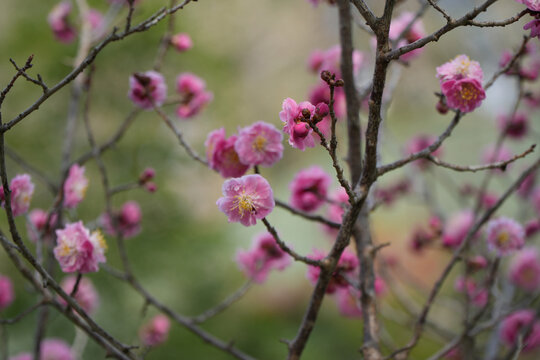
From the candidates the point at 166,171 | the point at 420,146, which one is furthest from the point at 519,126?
the point at 166,171

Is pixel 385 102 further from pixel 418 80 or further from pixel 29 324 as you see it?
pixel 418 80

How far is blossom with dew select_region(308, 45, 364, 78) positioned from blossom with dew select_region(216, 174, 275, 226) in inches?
27.6

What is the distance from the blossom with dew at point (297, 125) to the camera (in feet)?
2.31

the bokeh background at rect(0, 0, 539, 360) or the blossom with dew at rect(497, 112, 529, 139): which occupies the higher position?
the bokeh background at rect(0, 0, 539, 360)

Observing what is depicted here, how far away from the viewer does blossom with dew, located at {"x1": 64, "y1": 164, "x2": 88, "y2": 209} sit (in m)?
1.17

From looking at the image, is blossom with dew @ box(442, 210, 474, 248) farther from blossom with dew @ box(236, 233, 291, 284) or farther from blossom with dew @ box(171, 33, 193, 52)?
blossom with dew @ box(171, 33, 193, 52)

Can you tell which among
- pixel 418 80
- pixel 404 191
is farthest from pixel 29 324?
pixel 418 80

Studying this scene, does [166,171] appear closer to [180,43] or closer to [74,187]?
[180,43]

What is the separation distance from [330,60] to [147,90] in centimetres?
56

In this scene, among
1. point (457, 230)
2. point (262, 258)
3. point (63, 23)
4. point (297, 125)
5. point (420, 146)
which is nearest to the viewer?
point (297, 125)

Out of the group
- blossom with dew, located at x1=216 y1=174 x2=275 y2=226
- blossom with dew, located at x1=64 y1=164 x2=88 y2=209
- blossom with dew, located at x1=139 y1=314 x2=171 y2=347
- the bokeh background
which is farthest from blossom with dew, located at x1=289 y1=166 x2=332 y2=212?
the bokeh background

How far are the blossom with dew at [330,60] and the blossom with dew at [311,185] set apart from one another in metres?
0.36

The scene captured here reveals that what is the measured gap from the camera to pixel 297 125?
2.32 ft

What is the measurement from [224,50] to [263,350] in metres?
3.21
